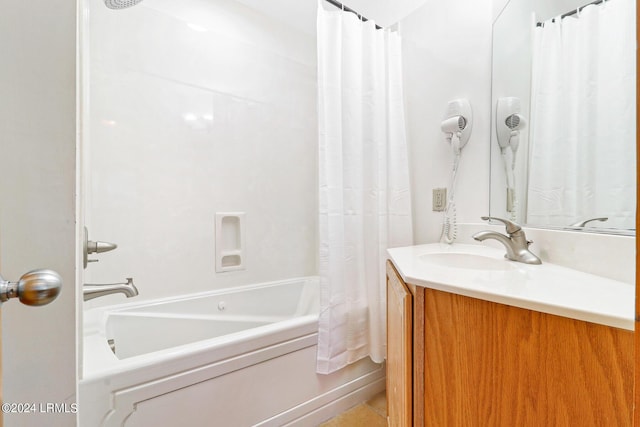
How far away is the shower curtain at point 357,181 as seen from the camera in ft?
4.14

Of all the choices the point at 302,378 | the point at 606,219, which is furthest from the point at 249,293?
the point at 606,219

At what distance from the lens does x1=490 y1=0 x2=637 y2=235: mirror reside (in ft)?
2.34

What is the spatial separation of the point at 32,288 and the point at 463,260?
4.00 feet

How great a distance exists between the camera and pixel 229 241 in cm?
175

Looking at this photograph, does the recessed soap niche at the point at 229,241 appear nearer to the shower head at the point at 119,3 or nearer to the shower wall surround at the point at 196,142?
the shower wall surround at the point at 196,142

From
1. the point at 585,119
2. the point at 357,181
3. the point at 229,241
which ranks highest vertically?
the point at 585,119

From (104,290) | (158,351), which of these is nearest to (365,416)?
(158,351)

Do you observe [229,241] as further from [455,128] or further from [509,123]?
[509,123]

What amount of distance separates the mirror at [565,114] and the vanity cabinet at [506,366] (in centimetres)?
45

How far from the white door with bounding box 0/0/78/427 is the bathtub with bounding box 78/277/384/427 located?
47 centimetres

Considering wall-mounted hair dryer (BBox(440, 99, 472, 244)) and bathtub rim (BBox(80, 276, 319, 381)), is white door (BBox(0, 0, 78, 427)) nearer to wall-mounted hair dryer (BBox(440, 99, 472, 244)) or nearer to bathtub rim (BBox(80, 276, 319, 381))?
bathtub rim (BBox(80, 276, 319, 381))

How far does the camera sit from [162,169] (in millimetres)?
1523

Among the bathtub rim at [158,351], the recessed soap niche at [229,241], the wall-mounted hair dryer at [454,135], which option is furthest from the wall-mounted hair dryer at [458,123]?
the recessed soap niche at [229,241]

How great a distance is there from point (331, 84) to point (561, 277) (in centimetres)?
113
